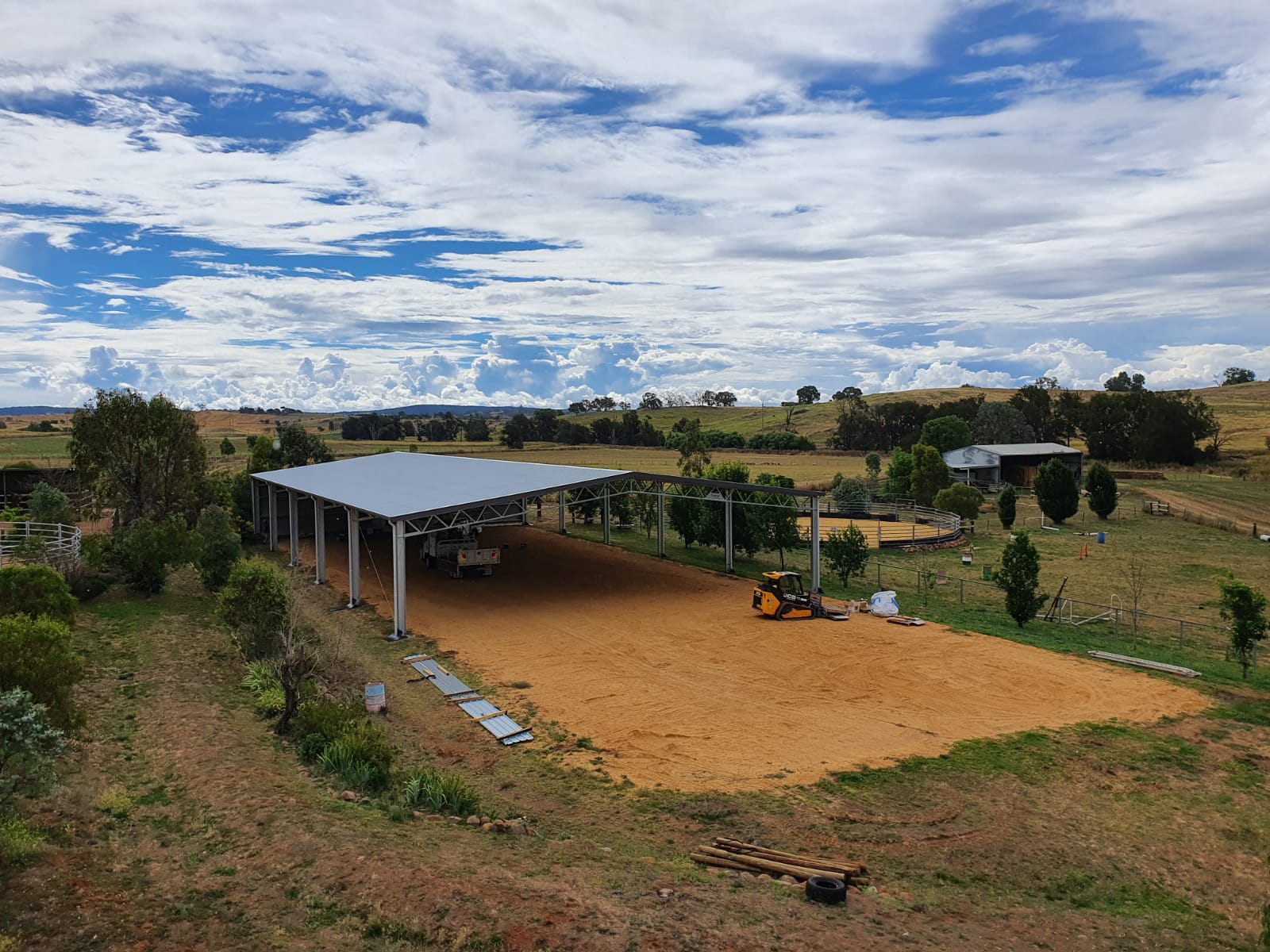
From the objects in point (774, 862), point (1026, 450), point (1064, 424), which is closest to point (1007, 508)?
point (1026, 450)

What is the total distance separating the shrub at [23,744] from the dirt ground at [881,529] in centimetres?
3204

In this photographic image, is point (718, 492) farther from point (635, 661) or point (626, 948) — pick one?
point (626, 948)

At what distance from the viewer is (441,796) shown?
1149cm

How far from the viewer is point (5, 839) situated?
8.49 meters

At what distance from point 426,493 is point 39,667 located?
55.6 feet

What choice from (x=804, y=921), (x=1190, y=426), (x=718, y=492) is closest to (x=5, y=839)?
(x=804, y=921)

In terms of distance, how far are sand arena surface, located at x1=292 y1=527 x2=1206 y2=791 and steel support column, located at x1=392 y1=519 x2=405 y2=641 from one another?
1.11 meters

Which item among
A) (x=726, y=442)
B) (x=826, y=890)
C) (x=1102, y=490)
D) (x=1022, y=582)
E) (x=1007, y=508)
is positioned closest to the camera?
(x=826, y=890)

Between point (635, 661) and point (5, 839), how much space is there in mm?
12756

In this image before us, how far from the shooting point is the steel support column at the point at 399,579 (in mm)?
22000

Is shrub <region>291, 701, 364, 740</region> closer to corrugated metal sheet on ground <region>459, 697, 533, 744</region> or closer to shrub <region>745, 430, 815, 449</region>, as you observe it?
corrugated metal sheet on ground <region>459, 697, 533, 744</region>

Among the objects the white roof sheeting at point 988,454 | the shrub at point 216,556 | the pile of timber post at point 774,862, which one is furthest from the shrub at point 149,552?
the white roof sheeting at point 988,454

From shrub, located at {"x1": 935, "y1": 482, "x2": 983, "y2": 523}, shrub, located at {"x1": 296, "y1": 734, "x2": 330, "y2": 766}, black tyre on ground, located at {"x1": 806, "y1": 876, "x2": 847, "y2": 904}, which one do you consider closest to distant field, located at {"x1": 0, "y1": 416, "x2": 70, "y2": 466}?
shrub, located at {"x1": 296, "y1": 734, "x2": 330, "y2": 766}

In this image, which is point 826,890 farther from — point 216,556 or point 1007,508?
point 1007,508
